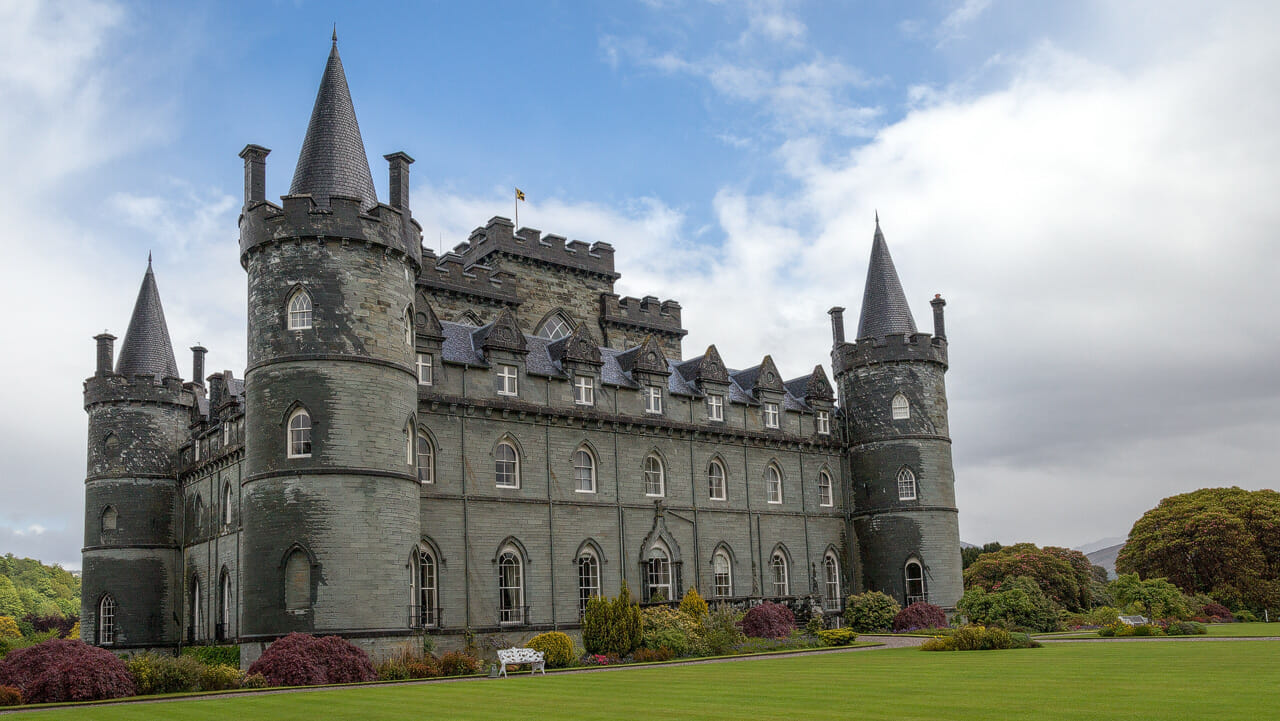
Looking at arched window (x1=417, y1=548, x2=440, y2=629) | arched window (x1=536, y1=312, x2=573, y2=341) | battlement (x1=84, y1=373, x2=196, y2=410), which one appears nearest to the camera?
arched window (x1=417, y1=548, x2=440, y2=629)

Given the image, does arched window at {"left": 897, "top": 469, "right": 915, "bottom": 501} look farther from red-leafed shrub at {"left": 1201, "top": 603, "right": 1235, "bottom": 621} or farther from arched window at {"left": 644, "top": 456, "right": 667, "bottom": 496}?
red-leafed shrub at {"left": 1201, "top": 603, "right": 1235, "bottom": 621}

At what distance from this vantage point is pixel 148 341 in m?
45.5

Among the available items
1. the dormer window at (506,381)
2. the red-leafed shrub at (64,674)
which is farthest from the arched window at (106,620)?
the red-leafed shrub at (64,674)

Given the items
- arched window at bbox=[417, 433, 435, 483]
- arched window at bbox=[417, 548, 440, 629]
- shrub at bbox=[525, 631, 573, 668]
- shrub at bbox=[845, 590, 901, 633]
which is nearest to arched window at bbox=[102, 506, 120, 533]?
arched window at bbox=[417, 433, 435, 483]

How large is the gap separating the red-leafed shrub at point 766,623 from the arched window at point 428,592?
10.7 m

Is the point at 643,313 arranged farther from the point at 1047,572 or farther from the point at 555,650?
the point at 1047,572

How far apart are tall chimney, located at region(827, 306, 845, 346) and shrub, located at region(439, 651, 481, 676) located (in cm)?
2721

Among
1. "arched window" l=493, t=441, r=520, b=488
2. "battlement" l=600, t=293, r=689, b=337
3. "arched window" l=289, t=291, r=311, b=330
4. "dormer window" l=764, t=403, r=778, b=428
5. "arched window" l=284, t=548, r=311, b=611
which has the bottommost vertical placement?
"arched window" l=284, t=548, r=311, b=611

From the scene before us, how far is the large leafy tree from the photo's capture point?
54.0 metres

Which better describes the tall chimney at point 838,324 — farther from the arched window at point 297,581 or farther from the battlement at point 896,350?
the arched window at point 297,581

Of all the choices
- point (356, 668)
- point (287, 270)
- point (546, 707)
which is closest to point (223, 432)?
point (287, 270)

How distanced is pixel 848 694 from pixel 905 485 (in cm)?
3070

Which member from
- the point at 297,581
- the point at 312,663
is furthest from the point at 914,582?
the point at 312,663

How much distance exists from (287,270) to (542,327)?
627 inches
